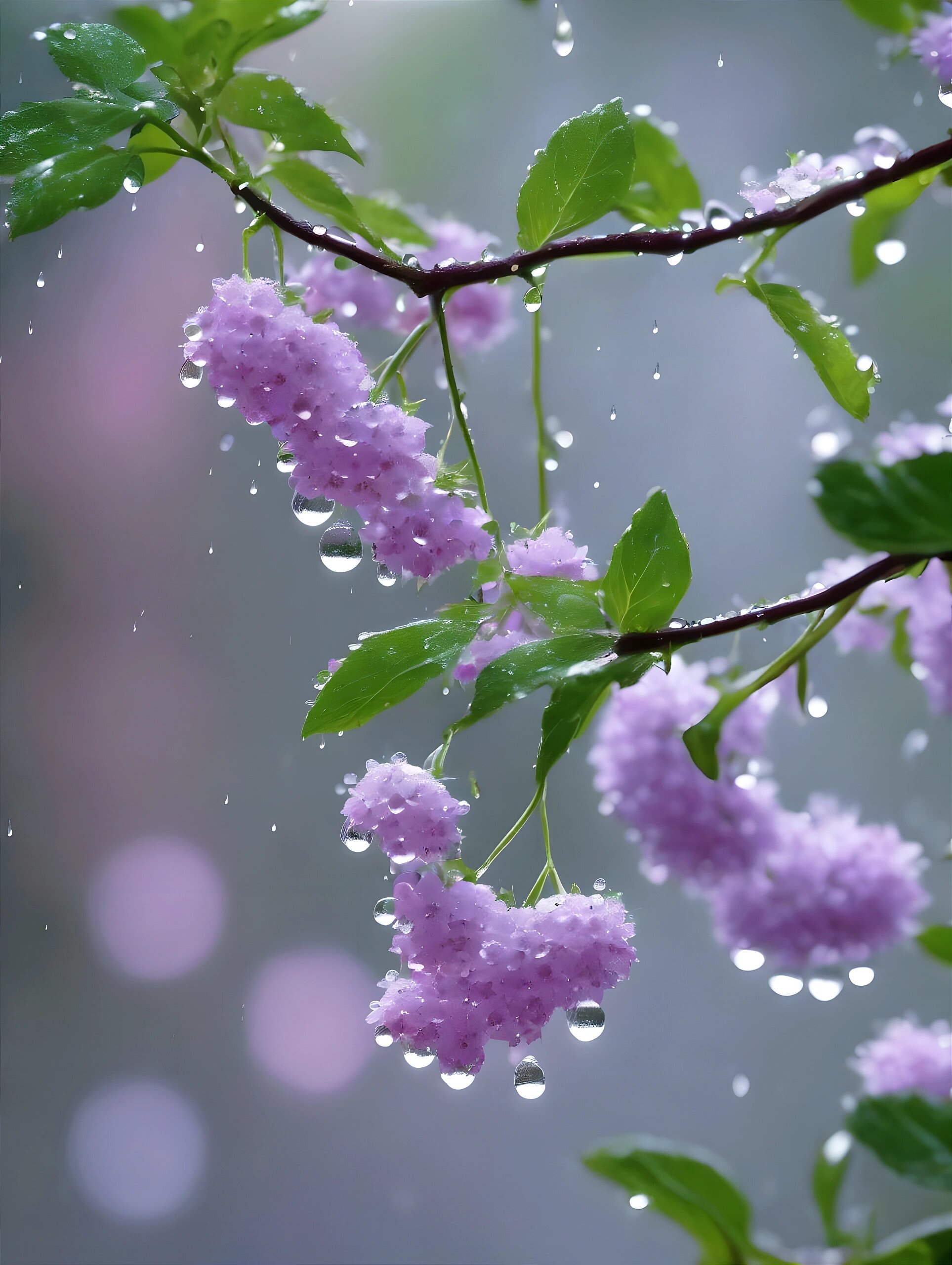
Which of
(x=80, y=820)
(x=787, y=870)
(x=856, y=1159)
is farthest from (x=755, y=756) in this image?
(x=80, y=820)

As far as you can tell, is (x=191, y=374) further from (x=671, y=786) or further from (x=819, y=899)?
(x=819, y=899)

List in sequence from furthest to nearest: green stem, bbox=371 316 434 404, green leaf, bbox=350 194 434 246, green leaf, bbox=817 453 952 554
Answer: green leaf, bbox=350 194 434 246, green stem, bbox=371 316 434 404, green leaf, bbox=817 453 952 554

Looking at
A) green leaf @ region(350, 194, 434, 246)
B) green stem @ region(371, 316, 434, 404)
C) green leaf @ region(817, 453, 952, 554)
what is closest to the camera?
green leaf @ region(817, 453, 952, 554)

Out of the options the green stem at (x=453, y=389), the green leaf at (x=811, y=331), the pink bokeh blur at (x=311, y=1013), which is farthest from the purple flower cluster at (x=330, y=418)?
the pink bokeh blur at (x=311, y=1013)

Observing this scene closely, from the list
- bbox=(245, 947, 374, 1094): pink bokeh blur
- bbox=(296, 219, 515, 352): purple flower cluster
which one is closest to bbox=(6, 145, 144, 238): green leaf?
bbox=(296, 219, 515, 352): purple flower cluster

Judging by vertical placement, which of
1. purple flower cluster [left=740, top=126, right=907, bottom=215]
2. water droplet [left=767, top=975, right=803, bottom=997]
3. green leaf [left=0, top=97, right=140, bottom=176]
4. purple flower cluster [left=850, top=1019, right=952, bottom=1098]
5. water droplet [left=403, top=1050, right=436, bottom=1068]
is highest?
purple flower cluster [left=740, top=126, right=907, bottom=215]

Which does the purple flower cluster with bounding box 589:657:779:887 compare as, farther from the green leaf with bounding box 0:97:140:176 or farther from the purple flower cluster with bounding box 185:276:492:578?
the green leaf with bounding box 0:97:140:176
